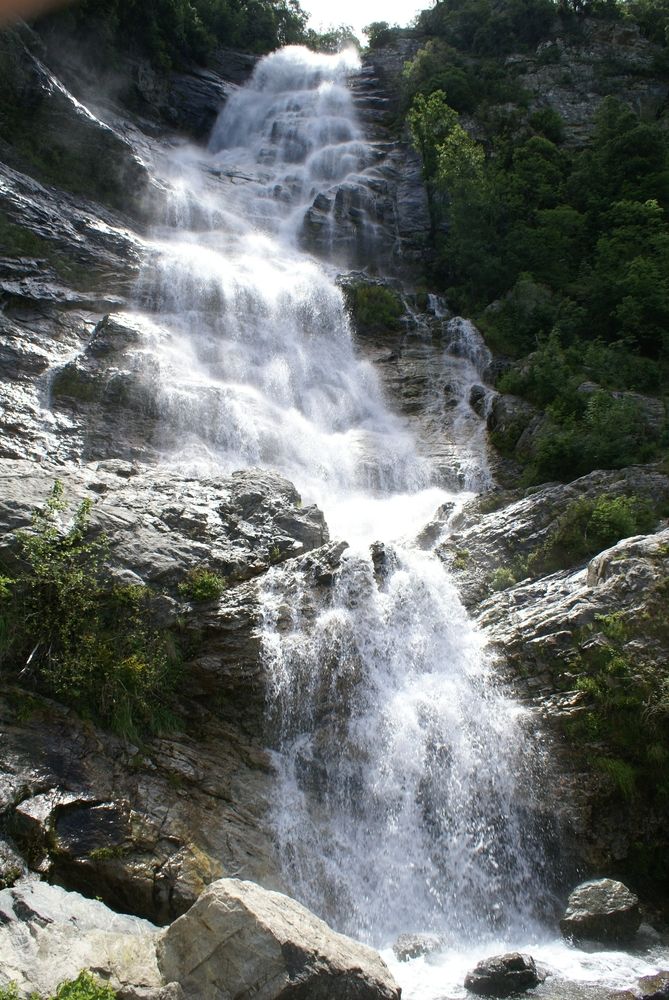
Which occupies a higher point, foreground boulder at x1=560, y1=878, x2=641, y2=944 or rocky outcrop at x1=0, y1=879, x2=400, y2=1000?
rocky outcrop at x1=0, y1=879, x2=400, y2=1000

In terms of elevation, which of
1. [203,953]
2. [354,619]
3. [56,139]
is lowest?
[203,953]

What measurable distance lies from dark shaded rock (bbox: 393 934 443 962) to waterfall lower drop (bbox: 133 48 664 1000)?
11 centimetres

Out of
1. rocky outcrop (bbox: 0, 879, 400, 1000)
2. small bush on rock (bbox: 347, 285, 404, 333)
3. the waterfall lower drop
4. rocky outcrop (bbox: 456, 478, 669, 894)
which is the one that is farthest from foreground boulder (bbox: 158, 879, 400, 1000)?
small bush on rock (bbox: 347, 285, 404, 333)

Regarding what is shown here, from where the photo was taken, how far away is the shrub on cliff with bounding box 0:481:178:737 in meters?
8.89

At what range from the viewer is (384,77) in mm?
38469

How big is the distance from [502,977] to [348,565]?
594 cm

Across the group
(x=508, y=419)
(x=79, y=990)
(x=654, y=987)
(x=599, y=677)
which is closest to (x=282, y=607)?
(x=599, y=677)

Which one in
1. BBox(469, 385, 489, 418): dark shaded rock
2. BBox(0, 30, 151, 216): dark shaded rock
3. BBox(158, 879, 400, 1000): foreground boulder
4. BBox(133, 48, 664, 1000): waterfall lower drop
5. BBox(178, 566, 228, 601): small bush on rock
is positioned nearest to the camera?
BBox(158, 879, 400, 1000): foreground boulder

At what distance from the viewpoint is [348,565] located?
11414mm

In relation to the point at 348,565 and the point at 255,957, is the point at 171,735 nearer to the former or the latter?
the point at 348,565

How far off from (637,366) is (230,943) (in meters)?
17.0

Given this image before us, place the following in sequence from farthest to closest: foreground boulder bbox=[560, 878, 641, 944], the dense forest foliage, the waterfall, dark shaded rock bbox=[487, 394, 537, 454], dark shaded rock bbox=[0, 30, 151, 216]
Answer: dark shaded rock bbox=[0, 30, 151, 216], dark shaded rock bbox=[487, 394, 537, 454], the dense forest foliage, the waterfall, foreground boulder bbox=[560, 878, 641, 944]

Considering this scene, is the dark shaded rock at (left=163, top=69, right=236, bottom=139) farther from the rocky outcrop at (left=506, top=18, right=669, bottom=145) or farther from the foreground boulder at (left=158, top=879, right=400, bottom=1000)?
the foreground boulder at (left=158, top=879, right=400, bottom=1000)

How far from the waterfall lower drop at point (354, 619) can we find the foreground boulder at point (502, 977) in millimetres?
361
